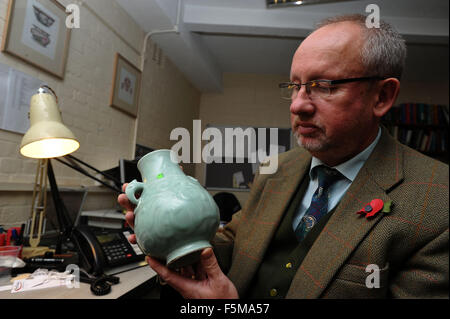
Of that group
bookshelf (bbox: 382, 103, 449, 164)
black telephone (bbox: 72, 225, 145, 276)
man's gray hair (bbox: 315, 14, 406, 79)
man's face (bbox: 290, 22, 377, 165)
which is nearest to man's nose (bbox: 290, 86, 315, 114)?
man's face (bbox: 290, 22, 377, 165)

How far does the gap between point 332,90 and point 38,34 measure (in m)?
1.31

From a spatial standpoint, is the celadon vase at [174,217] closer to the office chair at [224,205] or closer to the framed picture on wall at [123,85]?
the office chair at [224,205]

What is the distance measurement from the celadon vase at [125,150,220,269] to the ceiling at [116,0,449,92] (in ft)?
1.53

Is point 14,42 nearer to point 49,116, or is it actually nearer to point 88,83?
point 88,83

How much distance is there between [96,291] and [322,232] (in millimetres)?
615

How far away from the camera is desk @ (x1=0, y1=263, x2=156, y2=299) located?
713mm

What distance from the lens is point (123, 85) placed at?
1670 millimetres

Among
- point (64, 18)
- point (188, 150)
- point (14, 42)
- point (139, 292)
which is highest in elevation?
point (64, 18)

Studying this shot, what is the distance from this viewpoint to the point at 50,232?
3.81ft

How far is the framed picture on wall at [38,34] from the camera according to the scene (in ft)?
3.74

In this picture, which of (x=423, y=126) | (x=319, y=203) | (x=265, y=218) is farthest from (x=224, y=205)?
(x=423, y=126)

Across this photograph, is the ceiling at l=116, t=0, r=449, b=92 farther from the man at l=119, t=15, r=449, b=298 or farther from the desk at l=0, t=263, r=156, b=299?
the desk at l=0, t=263, r=156, b=299
